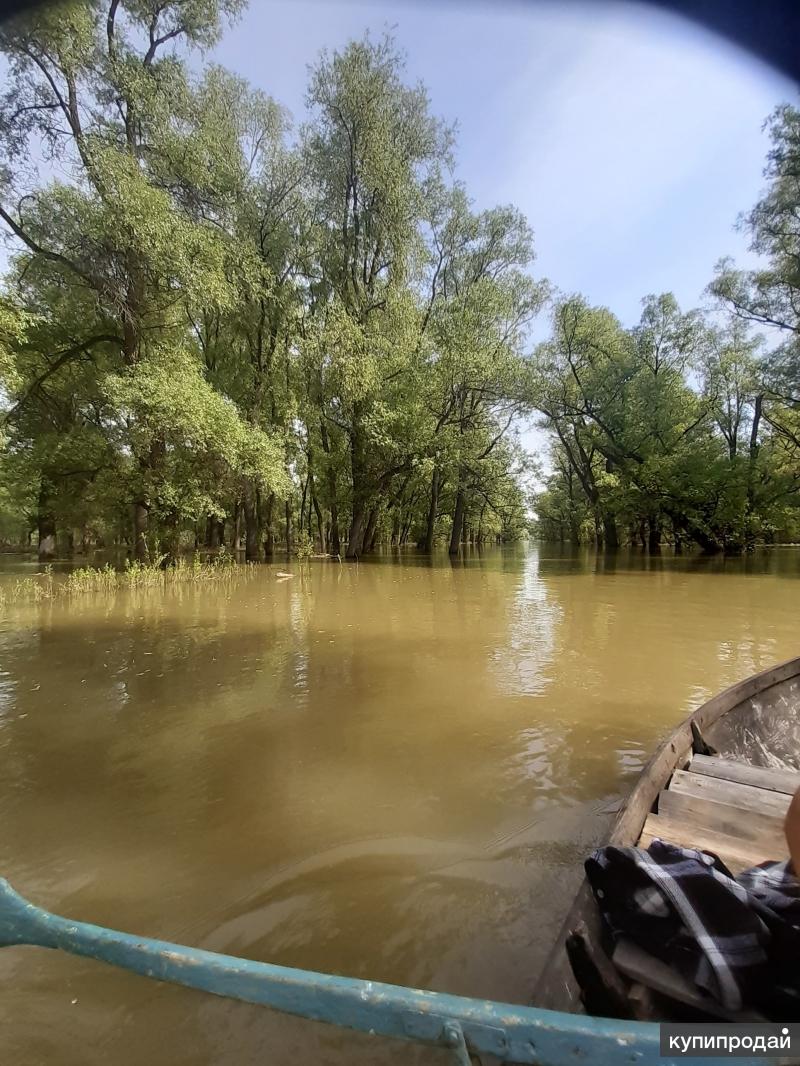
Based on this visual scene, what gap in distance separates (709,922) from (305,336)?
24792mm

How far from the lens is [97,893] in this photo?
2520mm

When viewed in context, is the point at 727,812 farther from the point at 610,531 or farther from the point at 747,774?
the point at 610,531

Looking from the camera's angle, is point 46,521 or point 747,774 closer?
point 747,774

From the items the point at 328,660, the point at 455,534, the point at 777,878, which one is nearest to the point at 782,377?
the point at 455,534

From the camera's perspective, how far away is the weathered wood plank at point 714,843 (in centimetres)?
217

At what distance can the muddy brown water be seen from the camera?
1964 millimetres

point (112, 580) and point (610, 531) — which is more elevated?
point (610, 531)

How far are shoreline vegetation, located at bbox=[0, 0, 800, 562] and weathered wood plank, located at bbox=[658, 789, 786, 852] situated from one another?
578 inches

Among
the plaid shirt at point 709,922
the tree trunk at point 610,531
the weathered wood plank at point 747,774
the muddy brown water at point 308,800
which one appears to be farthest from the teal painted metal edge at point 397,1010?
the tree trunk at point 610,531

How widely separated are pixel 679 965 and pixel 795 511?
114 ft

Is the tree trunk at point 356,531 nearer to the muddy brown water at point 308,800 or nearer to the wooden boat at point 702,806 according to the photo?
the muddy brown water at point 308,800

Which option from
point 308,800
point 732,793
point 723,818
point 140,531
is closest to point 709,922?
point 723,818

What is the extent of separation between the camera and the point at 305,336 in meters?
23.4

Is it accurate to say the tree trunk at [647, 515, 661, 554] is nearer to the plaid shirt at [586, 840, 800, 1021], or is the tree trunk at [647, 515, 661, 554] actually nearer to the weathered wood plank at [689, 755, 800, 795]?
the weathered wood plank at [689, 755, 800, 795]
